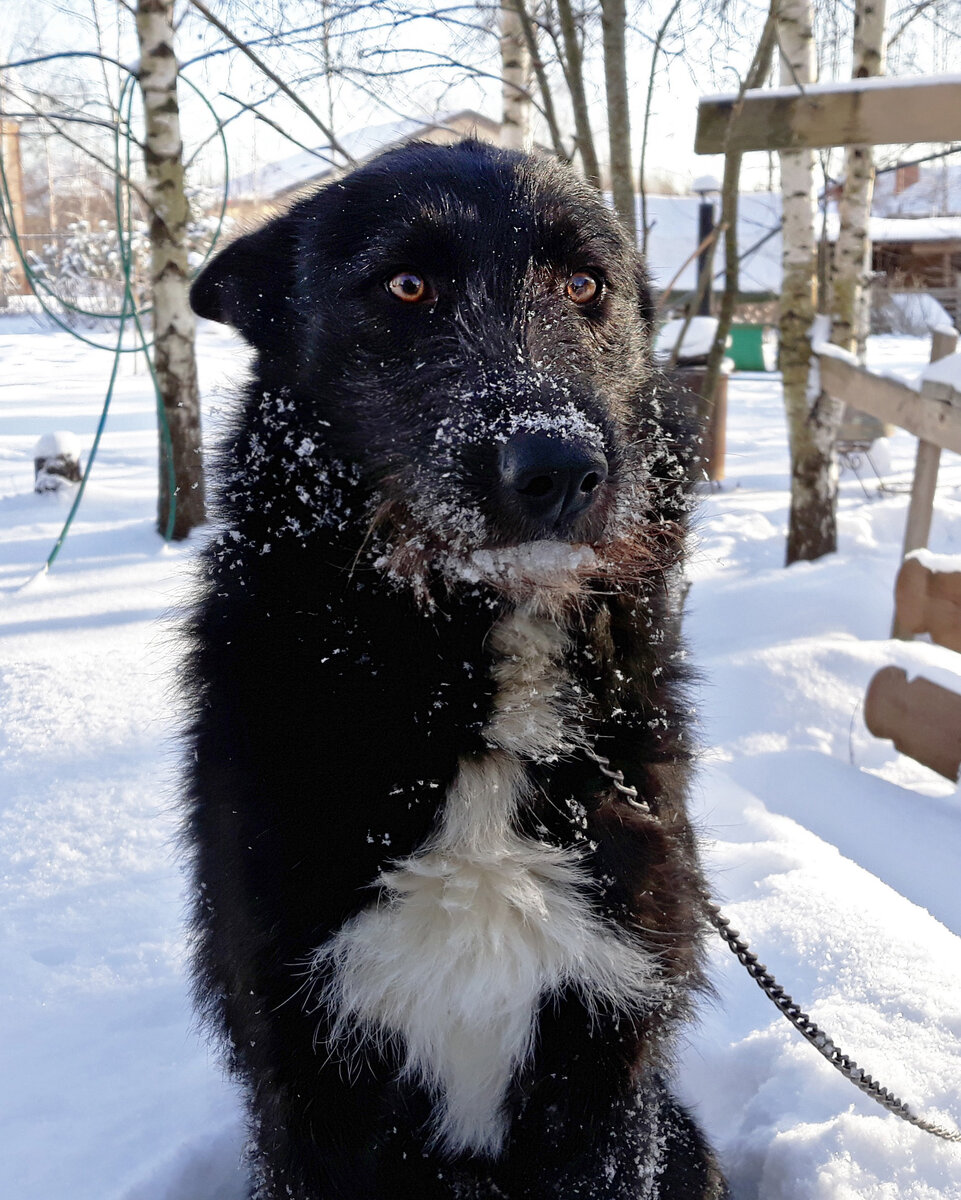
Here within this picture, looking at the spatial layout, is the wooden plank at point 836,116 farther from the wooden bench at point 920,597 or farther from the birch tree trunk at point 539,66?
the wooden bench at point 920,597

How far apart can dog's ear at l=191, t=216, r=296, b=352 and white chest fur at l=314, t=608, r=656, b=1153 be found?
0.83m

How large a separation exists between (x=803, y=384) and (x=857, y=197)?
2823 mm

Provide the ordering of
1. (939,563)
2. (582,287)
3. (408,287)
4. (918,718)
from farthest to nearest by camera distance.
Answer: (939,563), (918,718), (582,287), (408,287)

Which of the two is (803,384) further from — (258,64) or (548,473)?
(548,473)

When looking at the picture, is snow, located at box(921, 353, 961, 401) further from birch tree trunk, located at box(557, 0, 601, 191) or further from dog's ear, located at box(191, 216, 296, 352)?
dog's ear, located at box(191, 216, 296, 352)

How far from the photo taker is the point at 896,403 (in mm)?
4992

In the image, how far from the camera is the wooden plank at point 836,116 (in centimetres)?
332

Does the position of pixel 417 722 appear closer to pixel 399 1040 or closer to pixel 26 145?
→ pixel 399 1040

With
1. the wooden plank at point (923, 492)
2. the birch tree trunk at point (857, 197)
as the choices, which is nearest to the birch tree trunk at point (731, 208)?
the wooden plank at point (923, 492)

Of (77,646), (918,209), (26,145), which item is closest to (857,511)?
(77,646)

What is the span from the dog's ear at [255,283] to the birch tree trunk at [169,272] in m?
4.51

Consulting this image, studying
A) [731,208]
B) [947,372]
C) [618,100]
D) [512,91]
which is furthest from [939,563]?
[512,91]

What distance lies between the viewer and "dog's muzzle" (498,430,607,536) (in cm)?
137

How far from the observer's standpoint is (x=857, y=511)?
344 inches
